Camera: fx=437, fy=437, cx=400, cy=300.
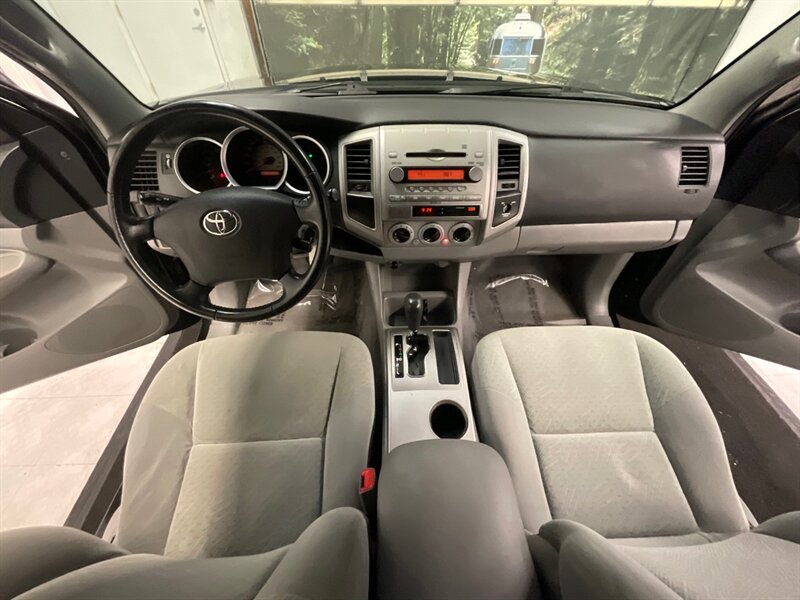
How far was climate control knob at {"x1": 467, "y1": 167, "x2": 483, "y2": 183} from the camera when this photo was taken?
3.74 feet

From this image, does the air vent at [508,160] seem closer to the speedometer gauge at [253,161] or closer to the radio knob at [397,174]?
the radio knob at [397,174]

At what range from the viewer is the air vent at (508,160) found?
1174mm

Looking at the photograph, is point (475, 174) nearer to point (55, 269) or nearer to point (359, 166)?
point (359, 166)

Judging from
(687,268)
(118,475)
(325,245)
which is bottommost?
(118,475)

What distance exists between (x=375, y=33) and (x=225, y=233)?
90.6 inches

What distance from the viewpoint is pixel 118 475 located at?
1.51 metres

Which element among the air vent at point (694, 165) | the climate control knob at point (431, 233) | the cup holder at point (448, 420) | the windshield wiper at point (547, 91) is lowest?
the cup holder at point (448, 420)

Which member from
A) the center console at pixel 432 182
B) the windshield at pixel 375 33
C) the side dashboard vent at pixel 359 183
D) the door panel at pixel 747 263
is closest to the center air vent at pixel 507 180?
the center console at pixel 432 182

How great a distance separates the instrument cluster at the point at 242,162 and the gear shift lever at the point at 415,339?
16.9 inches

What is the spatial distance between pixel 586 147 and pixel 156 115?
3.48ft

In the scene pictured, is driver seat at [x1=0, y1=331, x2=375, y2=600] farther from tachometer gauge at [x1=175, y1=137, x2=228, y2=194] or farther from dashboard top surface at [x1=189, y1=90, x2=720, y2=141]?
dashboard top surface at [x1=189, y1=90, x2=720, y2=141]

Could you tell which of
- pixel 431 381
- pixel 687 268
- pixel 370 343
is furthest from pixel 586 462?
pixel 687 268

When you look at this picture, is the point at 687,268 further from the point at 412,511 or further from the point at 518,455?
the point at 412,511

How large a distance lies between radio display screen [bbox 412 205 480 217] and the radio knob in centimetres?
9
